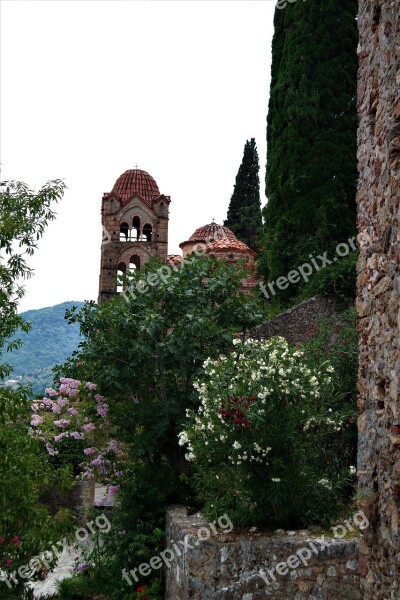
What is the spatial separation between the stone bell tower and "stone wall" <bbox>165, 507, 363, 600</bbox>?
22.0m

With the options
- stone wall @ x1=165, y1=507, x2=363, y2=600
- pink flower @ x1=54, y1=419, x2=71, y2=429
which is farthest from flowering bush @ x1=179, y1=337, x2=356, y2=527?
pink flower @ x1=54, y1=419, x2=71, y2=429

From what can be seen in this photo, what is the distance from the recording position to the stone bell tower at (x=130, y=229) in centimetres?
2853

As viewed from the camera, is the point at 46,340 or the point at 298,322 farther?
the point at 46,340

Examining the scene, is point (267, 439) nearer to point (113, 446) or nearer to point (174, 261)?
point (113, 446)

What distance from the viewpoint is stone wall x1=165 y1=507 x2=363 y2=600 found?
638 cm

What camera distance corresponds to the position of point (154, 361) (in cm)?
978

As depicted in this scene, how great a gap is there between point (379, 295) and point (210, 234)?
22693 millimetres

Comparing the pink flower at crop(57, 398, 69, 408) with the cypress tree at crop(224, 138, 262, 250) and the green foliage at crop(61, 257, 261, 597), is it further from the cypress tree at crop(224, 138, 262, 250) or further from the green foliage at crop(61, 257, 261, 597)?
the cypress tree at crop(224, 138, 262, 250)

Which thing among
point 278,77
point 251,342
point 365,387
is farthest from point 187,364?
point 278,77

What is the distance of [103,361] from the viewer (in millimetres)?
9641

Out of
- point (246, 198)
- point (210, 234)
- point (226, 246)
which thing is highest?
point (246, 198)

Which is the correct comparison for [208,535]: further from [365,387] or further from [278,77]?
[278,77]

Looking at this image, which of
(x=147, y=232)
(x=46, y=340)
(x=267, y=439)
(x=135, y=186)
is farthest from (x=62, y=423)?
(x=46, y=340)

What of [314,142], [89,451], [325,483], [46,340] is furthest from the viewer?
[46,340]
